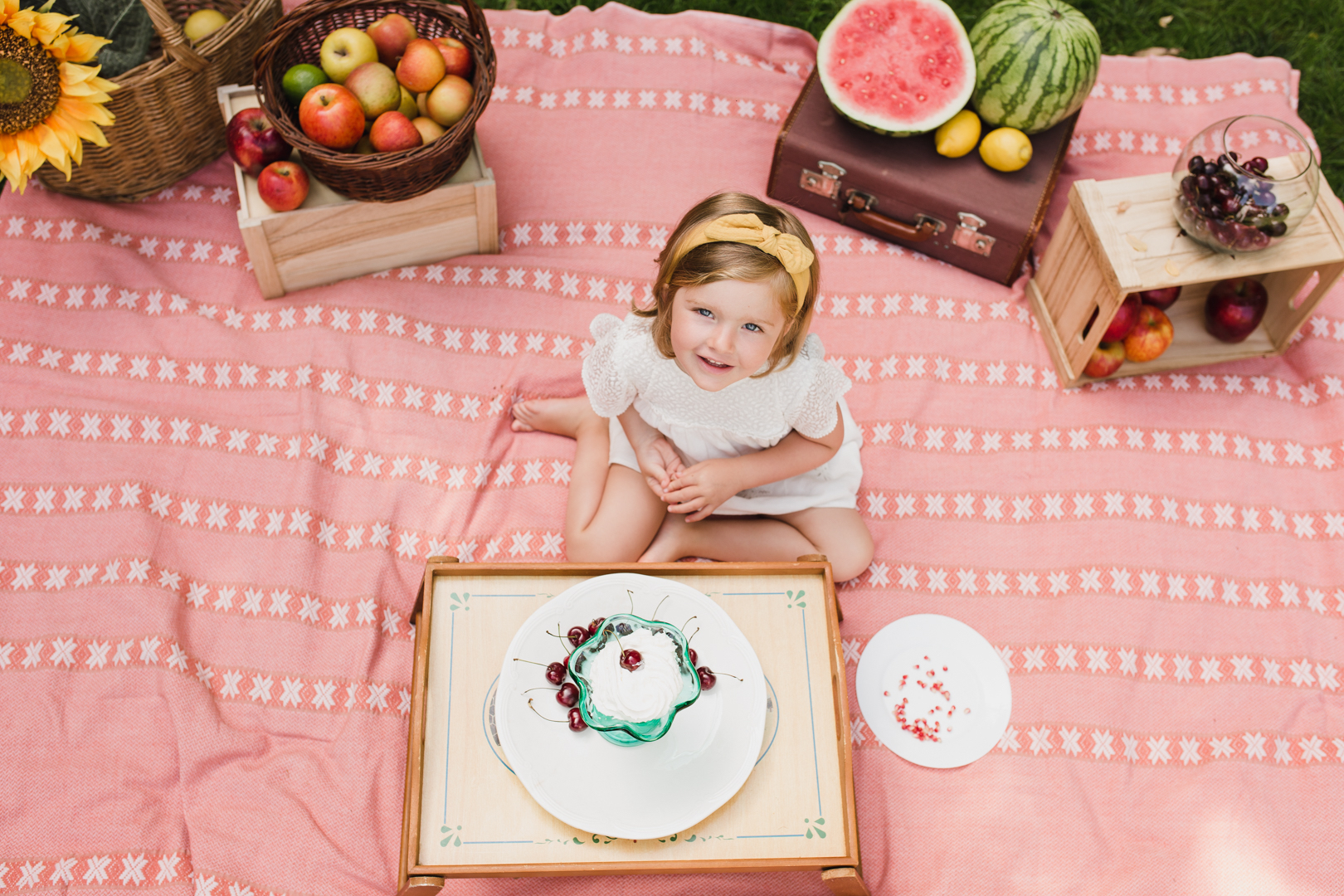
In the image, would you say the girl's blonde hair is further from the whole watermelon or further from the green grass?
the green grass

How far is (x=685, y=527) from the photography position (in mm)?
2307

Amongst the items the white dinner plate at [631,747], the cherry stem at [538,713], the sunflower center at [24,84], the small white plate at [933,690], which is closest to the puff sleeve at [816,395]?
the white dinner plate at [631,747]

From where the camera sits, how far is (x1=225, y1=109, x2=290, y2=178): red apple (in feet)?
7.42

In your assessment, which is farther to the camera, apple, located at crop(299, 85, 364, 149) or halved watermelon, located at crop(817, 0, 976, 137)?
halved watermelon, located at crop(817, 0, 976, 137)

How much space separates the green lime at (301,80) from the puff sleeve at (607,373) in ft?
2.79

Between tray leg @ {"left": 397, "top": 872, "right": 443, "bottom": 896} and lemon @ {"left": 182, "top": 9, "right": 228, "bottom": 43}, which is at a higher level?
lemon @ {"left": 182, "top": 9, "right": 228, "bottom": 43}

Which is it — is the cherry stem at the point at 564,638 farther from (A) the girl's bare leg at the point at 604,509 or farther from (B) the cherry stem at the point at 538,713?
(A) the girl's bare leg at the point at 604,509

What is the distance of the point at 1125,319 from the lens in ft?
7.93

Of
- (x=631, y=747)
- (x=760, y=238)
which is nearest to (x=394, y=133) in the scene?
(x=760, y=238)

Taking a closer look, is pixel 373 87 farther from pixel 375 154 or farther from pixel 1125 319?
pixel 1125 319

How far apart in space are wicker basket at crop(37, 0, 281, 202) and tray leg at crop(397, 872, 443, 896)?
179 centimetres

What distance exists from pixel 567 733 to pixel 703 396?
0.69m

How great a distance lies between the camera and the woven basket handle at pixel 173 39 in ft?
6.98

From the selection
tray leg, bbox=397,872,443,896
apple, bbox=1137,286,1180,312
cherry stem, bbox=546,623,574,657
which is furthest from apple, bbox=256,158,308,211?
apple, bbox=1137,286,1180,312
